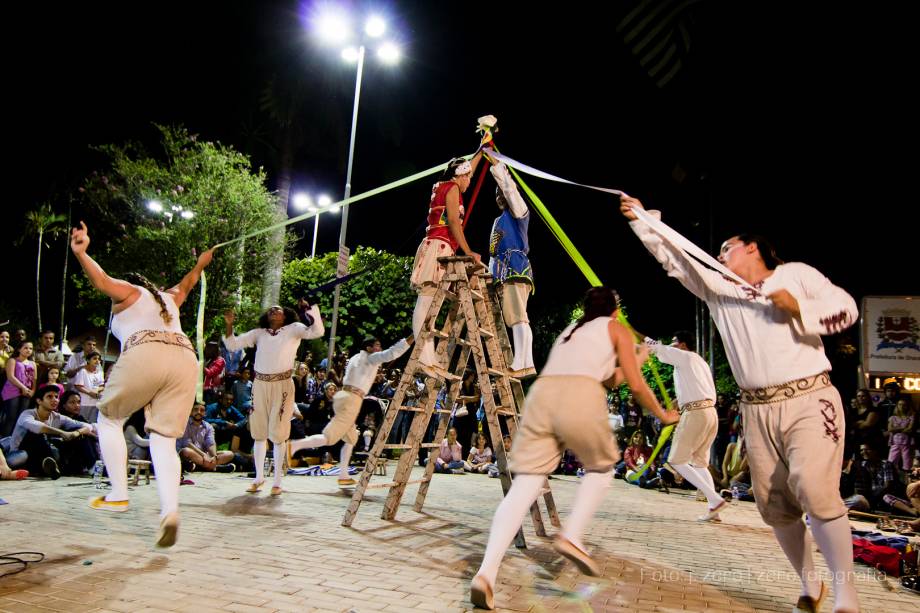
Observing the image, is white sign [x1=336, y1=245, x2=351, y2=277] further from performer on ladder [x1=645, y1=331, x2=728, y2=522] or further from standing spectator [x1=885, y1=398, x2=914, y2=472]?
standing spectator [x1=885, y1=398, x2=914, y2=472]

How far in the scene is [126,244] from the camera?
61.3 feet

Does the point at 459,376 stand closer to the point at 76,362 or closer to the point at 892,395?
the point at 892,395

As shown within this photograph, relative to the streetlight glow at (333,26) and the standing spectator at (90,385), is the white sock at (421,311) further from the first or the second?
the streetlight glow at (333,26)

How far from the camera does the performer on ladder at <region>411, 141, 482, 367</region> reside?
6.22 metres

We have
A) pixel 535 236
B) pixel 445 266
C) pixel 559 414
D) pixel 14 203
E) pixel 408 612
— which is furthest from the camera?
pixel 535 236

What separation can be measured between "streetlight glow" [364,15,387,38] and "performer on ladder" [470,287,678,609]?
13666 millimetres

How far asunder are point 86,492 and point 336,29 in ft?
37.9

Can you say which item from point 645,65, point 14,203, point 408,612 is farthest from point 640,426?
point 14,203

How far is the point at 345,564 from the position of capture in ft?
14.3

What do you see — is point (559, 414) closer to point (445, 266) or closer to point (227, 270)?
point (445, 266)

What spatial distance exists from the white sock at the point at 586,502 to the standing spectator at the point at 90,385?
10.2m

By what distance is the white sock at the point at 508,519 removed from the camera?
348cm

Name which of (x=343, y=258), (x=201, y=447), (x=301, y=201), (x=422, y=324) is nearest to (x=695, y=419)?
(x=422, y=324)

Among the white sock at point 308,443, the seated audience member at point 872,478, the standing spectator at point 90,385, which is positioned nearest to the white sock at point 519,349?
the white sock at point 308,443
